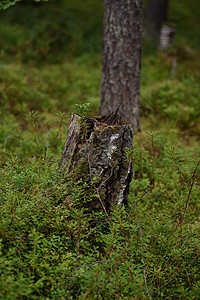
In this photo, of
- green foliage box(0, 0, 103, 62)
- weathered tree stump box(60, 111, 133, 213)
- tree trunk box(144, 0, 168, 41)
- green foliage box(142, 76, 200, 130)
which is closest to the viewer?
weathered tree stump box(60, 111, 133, 213)

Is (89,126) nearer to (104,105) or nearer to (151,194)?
(151,194)

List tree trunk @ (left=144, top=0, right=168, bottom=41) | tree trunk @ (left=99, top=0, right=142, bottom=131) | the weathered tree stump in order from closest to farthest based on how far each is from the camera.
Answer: the weathered tree stump < tree trunk @ (left=99, top=0, right=142, bottom=131) < tree trunk @ (left=144, top=0, right=168, bottom=41)

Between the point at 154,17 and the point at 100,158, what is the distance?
1014 cm

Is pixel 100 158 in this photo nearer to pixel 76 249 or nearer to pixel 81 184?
pixel 81 184

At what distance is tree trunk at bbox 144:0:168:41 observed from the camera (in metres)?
10.6

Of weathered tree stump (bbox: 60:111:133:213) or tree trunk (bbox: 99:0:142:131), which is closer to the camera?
weathered tree stump (bbox: 60:111:133:213)

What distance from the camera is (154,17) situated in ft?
35.3

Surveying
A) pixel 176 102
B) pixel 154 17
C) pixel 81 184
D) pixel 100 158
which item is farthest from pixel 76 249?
pixel 154 17

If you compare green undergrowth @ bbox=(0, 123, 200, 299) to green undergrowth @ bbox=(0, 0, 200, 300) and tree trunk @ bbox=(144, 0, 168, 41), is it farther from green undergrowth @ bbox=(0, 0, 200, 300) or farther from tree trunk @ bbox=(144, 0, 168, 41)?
tree trunk @ bbox=(144, 0, 168, 41)

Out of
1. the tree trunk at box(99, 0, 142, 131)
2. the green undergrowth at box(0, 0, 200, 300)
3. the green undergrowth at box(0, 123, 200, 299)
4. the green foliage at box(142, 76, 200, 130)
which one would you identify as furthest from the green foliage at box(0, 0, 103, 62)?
the green undergrowth at box(0, 123, 200, 299)

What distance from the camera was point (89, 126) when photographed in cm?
250

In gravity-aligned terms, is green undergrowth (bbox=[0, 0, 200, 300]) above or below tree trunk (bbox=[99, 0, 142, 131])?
below

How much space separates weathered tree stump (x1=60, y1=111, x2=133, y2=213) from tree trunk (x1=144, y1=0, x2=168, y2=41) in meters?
9.28

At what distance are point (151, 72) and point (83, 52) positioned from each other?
2626 millimetres
